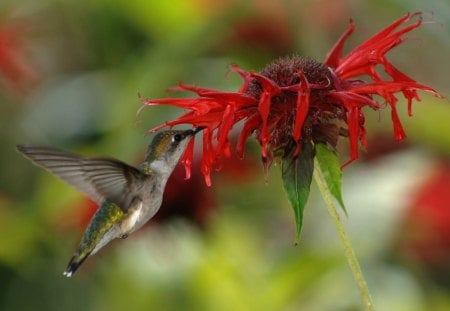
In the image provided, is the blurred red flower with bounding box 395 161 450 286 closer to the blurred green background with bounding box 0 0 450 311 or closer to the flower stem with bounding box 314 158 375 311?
the blurred green background with bounding box 0 0 450 311

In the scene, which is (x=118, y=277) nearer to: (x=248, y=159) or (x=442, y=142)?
(x=248, y=159)

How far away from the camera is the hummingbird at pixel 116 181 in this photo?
1217mm

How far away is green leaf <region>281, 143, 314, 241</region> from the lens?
37.5 inches

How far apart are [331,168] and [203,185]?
3.11ft

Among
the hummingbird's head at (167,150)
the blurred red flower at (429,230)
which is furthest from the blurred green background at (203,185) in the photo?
the hummingbird's head at (167,150)

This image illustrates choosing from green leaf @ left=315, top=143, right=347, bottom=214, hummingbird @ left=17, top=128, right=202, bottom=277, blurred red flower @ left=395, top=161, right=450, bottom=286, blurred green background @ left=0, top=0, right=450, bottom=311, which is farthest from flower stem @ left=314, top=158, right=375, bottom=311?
blurred red flower @ left=395, top=161, right=450, bottom=286

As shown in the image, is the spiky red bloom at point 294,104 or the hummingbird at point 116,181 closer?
the spiky red bloom at point 294,104

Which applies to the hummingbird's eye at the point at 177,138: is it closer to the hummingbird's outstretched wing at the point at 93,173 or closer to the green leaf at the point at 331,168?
the hummingbird's outstretched wing at the point at 93,173

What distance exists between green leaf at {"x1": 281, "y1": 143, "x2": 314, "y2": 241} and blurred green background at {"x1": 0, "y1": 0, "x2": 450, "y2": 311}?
1.37ft

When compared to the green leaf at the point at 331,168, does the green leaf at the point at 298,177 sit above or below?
below

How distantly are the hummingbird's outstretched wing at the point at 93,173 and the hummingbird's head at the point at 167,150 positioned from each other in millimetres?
26

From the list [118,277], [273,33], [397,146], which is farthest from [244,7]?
[118,277]

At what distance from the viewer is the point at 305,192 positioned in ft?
3.17

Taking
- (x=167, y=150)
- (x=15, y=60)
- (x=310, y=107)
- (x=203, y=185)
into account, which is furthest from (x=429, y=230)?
(x=15, y=60)
